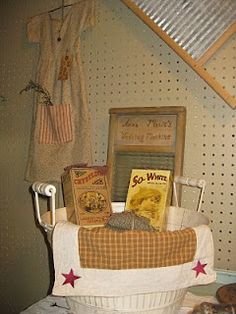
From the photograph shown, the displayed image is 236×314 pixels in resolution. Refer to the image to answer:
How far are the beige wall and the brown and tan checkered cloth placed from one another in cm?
47

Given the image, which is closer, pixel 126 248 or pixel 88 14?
pixel 126 248

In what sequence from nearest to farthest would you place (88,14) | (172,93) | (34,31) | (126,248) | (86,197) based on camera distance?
(126,248) → (86,197) → (172,93) → (88,14) → (34,31)

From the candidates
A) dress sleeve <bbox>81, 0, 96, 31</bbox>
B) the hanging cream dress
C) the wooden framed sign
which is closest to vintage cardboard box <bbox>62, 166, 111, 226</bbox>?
the wooden framed sign

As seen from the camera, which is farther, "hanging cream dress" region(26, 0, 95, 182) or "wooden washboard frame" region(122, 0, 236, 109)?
"hanging cream dress" region(26, 0, 95, 182)

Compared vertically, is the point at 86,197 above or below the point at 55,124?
below

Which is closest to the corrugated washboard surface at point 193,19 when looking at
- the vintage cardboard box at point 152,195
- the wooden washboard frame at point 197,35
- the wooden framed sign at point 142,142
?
the wooden washboard frame at point 197,35

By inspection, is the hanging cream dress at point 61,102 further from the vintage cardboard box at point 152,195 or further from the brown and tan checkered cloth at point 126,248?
the brown and tan checkered cloth at point 126,248

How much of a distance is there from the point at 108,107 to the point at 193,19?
42 cm

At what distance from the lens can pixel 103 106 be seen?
123 centimetres

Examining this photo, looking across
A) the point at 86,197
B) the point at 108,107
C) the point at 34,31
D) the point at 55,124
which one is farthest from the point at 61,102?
the point at 86,197

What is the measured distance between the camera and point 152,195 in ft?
2.99

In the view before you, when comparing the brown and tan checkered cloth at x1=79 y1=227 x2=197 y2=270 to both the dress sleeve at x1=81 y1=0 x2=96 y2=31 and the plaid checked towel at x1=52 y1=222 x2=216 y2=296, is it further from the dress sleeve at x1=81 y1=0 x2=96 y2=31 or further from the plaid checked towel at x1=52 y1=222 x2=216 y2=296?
the dress sleeve at x1=81 y1=0 x2=96 y2=31

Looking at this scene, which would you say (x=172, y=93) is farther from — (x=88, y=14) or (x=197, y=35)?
(x=88, y=14)

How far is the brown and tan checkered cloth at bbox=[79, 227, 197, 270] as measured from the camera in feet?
1.97
